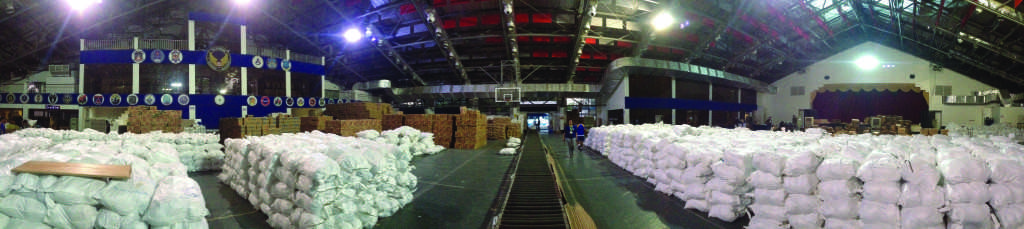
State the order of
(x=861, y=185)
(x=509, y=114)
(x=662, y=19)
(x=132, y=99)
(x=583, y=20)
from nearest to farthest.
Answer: (x=861, y=185) < (x=662, y=19) < (x=583, y=20) < (x=132, y=99) < (x=509, y=114)

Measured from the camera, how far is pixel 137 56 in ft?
62.2

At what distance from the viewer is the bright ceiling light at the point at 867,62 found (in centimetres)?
2240

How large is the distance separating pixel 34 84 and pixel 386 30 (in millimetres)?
22799

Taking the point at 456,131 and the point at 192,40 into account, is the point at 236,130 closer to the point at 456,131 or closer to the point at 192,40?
the point at 456,131

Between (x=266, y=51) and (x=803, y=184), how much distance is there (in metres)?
26.8

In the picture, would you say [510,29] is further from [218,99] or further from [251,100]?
[218,99]

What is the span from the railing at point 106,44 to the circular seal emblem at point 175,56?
7.11ft

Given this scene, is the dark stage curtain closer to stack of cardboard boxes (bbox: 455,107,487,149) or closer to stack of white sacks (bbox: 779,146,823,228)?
stack of cardboard boxes (bbox: 455,107,487,149)

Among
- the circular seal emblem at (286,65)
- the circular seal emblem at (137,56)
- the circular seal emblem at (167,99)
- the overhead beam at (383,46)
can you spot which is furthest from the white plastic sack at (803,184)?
the circular seal emblem at (137,56)

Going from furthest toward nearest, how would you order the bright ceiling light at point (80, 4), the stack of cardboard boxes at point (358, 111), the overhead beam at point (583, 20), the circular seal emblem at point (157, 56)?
1. the circular seal emblem at point (157, 56)
2. the bright ceiling light at point (80, 4)
3. the stack of cardboard boxes at point (358, 111)
4. the overhead beam at point (583, 20)

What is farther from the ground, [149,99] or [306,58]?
[306,58]

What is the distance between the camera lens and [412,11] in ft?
50.5

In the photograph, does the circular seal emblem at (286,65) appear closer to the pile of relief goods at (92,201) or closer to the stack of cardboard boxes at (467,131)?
the stack of cardboard boxes at (467,131)

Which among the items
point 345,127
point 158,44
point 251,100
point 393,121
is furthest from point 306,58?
point 345,127
